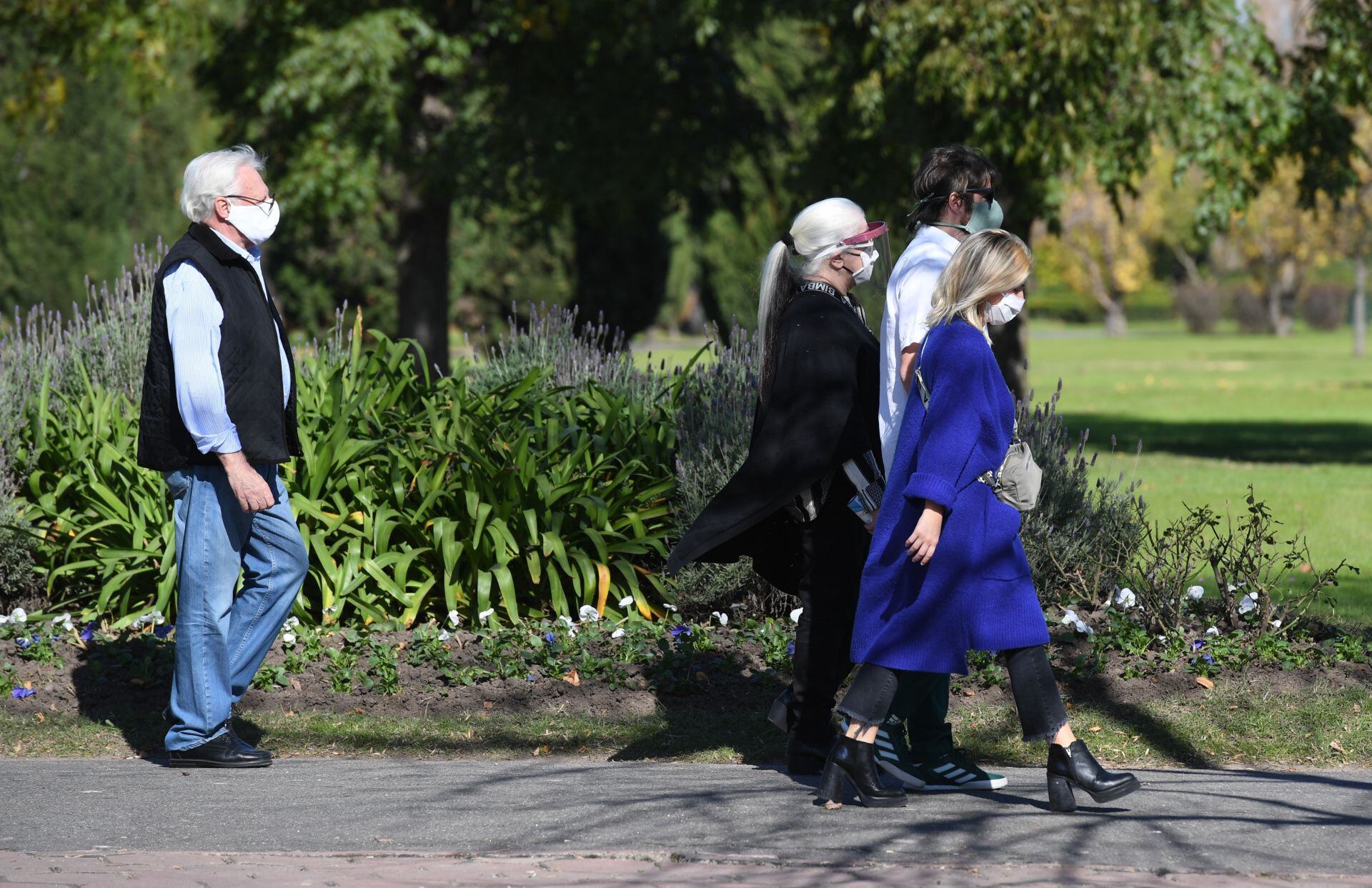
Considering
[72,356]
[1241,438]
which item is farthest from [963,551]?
[1241,438]

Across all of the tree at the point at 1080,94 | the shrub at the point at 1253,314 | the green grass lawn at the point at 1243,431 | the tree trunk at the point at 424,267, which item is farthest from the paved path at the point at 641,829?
the shrub at the point at 1253,314

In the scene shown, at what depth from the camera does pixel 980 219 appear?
4742mm

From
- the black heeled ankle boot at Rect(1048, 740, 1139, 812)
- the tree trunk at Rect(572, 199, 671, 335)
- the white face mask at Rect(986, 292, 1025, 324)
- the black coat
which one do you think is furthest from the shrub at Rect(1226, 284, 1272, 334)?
the black heeled ankle boot at Rect(1048, 740, 1139, 812)

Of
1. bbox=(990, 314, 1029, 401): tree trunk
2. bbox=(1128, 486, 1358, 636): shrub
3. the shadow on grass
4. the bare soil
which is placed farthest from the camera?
the shadow on grass

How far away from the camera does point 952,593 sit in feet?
Answer: 14.3

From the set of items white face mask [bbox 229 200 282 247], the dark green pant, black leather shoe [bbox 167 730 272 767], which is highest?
white face mask [bbox 229 200 282 247]

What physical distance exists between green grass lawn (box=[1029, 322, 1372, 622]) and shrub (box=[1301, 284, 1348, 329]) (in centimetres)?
2321

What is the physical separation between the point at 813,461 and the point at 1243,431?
597 inches

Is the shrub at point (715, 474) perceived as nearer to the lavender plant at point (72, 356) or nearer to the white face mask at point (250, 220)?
the white face mask at point (250, 220)

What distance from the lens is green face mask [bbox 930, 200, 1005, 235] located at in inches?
186

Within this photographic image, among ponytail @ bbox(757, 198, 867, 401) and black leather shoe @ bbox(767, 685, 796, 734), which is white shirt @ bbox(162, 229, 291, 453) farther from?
black leather shoe @ bbox(767, 685, 796, 734)

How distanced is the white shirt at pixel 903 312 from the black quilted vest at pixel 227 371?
187cm

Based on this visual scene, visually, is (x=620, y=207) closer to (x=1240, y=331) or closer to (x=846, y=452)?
(x=846, y=452)

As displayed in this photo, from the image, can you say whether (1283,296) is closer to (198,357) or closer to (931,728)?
(931,728)
